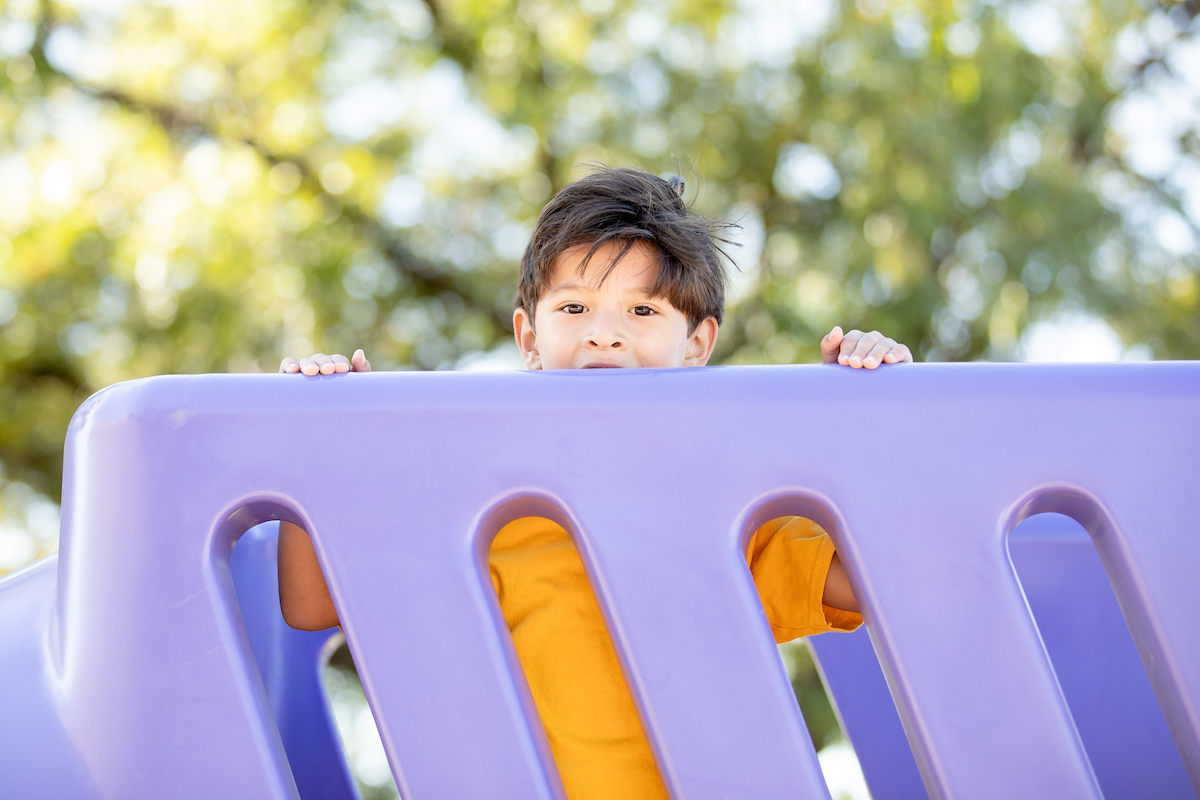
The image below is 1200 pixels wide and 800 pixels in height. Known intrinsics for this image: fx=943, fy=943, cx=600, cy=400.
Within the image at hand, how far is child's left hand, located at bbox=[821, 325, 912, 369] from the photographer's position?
0.76 m

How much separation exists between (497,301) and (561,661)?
3476 mm

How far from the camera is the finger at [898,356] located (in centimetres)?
79

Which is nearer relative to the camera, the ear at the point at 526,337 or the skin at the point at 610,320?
the skin at the point at 610,320

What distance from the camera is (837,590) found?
104 cm

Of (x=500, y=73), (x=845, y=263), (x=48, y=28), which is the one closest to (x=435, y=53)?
(x=500, y=73)

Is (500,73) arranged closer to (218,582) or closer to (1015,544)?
(1015,544)

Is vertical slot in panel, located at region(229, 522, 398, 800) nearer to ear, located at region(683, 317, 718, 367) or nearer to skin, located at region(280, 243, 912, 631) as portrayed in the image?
skin, located at region(280, 243, 912, 631)

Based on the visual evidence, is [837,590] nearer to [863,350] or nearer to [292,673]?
[863,350]

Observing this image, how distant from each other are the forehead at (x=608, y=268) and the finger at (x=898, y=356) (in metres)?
0.48

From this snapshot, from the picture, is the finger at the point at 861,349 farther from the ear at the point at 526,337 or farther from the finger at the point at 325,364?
the ear at the point at 526,337

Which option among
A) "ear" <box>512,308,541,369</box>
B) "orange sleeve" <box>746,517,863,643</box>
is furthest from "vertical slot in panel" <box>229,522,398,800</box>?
"orange sleeve" <box>746,517,863,643</box>

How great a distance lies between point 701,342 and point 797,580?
0.50 metres

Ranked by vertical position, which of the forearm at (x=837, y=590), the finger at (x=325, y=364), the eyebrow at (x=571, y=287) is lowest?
the forearm at (x=837, y=590)

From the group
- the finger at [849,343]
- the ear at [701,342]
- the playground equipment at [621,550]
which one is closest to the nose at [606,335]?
the ear at [701,342]
